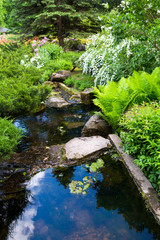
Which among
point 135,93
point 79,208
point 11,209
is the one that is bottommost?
point 11,209

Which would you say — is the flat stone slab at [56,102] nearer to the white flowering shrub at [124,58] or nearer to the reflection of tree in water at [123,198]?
the white flowering shrub at [124,58]

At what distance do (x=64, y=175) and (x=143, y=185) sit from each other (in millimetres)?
1159

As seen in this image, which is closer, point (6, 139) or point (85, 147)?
point (6, 139)

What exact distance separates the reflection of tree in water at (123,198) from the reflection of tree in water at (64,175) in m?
0.42

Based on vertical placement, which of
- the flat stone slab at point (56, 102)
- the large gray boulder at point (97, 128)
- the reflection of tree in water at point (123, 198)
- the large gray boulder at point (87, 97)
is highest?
the reflection of tree in water at point (123, 198)

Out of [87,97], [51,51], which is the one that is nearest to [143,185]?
[87,97]

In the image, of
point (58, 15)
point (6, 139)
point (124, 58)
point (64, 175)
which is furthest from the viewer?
point (58, 15)

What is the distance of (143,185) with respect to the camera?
7.52ft

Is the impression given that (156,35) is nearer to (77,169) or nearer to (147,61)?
(147,61)

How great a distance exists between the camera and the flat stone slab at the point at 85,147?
3168 mm

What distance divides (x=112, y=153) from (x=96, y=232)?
4.73 ft

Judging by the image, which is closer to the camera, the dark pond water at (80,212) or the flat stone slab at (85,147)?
the dark pond water at (80,212)

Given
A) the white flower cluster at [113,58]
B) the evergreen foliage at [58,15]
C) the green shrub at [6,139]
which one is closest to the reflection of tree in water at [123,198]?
the green shrub at [6,139]

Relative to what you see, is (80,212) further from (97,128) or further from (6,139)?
(97,128)
